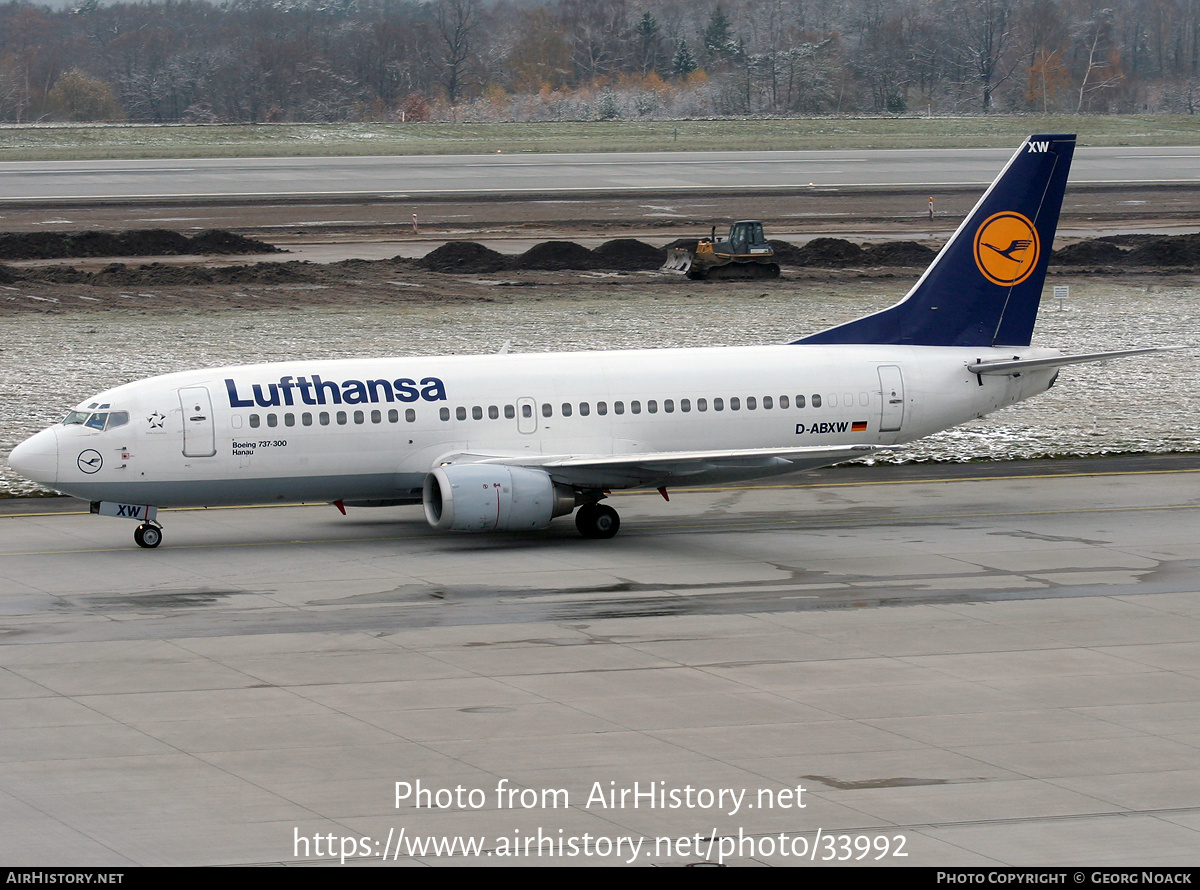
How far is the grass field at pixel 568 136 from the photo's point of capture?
135375mm

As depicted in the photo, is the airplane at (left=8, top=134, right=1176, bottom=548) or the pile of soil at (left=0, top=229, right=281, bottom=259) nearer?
the airplane at (left=8, top=134, right=1176, bottom=548)

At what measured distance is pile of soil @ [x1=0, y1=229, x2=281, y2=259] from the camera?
7669cm

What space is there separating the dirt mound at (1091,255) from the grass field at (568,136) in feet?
192

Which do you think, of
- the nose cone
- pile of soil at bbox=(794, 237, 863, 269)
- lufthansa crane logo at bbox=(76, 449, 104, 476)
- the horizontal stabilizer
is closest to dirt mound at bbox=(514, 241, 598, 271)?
pile of soil at bbox=(794, 237, 863, 269)

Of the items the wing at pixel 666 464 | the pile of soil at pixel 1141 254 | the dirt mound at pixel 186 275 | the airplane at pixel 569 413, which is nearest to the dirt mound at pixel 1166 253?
the pile of soil at pixel 1141 254

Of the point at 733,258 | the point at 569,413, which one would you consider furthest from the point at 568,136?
the point at 569,413

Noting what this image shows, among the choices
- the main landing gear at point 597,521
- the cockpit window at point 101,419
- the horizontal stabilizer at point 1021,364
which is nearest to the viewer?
the cockpit window at point 101,419

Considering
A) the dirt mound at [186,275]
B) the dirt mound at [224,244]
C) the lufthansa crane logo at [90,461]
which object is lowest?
the lufthansa crane logo at [90,461]

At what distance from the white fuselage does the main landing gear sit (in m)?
1.26

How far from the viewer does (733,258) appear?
73125 mm

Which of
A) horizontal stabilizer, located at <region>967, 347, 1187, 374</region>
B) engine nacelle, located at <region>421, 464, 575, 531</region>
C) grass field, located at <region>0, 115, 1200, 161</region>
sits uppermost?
grass field, located at <region>0, 115, 1200, 161</region>

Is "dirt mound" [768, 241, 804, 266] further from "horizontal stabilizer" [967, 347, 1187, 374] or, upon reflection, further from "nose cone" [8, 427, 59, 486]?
"nose cone" [8, 427, 59, 486]

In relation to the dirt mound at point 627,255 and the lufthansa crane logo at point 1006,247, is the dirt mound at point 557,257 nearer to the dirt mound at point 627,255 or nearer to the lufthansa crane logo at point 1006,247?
the dirt mound at point 627,255

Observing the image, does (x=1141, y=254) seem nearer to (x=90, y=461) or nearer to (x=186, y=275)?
(x=186, y=275)
